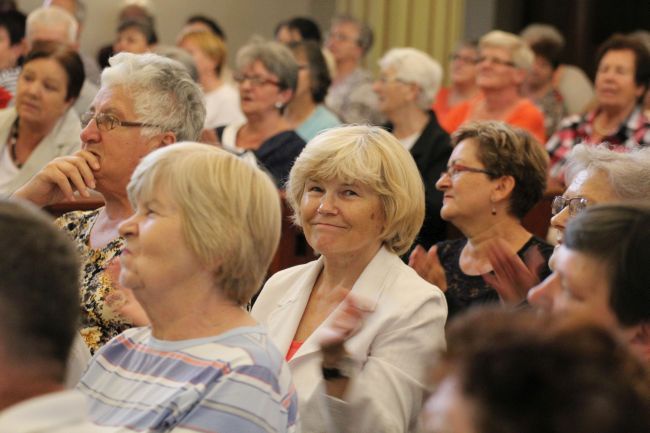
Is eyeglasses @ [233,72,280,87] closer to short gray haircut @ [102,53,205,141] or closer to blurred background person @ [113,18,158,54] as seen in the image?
blurred background person @ [113,18,158,54]

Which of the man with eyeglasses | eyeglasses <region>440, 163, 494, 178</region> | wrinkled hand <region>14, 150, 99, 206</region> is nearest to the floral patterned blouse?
wrinkled hand <region>14, 150, 99, 206</region>

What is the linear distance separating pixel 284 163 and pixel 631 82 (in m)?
1.76

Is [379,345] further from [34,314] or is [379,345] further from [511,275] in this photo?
[34,314]

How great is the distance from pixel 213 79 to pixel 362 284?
174 inches

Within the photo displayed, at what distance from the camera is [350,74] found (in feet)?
24.5

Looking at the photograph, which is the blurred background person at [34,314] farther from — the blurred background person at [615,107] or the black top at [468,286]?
the blurred background person at [615,107]

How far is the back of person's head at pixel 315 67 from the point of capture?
235 inches


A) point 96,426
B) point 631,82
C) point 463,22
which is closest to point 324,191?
point 96,426

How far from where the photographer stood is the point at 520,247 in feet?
10.8

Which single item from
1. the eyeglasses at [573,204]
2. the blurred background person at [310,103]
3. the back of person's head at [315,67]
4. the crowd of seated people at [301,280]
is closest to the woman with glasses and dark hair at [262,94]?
the blurred background person at [310,103]

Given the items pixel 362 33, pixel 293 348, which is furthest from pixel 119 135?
pixel 362 33

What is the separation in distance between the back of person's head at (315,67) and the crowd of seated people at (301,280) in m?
1.19

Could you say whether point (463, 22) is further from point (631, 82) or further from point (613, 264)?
point (613, 264)

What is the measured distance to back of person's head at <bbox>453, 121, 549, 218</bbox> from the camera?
11.2ft
